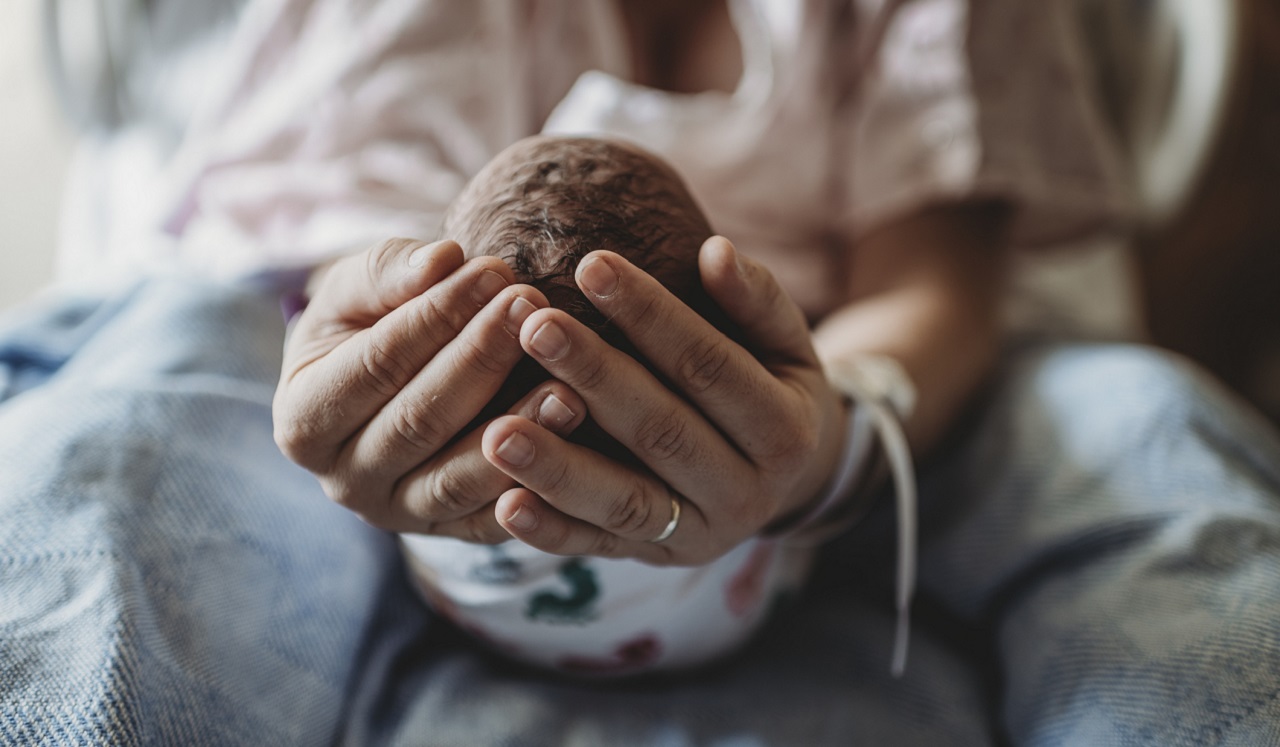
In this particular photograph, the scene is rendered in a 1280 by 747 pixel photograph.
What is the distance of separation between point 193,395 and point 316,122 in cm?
33

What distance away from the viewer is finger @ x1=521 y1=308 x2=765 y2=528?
41 centimetres

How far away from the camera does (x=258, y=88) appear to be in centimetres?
92

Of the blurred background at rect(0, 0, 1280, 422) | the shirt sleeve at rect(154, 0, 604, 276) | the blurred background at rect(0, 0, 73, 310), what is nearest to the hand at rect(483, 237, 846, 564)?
the shirt sleeve at rect(154, 0, 604, 276)

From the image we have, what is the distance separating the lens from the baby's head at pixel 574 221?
48cm

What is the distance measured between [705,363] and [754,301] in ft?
0.19

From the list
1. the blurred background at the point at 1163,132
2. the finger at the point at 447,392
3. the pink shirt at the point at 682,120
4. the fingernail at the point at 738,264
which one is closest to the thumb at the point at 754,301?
the fingernail at the point at 738,264

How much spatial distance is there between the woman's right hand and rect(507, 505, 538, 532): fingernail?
2cm

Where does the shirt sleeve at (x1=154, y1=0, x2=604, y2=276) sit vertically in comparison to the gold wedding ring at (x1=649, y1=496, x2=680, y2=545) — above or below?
above

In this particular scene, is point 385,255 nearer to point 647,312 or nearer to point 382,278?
point 382,278

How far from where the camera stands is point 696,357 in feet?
1.49

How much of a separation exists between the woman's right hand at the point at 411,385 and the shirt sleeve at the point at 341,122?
1.08 feet

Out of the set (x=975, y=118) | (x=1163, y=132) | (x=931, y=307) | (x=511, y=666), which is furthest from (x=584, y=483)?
(x=1163, y=132)

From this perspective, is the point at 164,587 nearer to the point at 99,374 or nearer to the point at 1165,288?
the point at 99,374

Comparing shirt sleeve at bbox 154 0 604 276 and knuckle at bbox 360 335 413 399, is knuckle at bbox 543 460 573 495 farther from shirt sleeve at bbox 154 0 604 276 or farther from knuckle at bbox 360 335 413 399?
shirt sleeve at bbox 154 0 604 276
